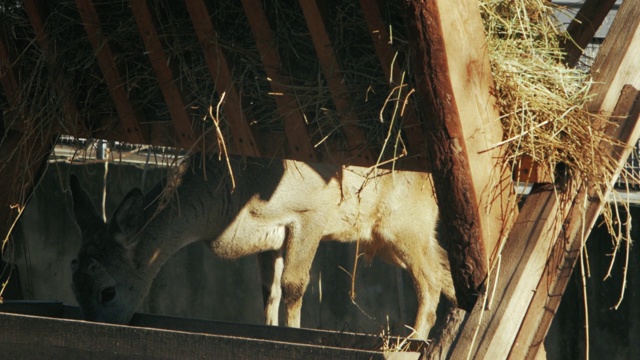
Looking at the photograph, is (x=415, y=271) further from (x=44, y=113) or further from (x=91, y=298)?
(x=44, y=113)

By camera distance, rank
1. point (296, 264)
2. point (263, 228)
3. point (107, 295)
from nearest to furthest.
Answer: point (107, 295)
point (263, 228)
point (296, 264)

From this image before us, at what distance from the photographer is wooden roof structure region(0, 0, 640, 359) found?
150 inches

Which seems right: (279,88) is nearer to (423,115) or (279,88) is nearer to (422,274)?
(423,115)

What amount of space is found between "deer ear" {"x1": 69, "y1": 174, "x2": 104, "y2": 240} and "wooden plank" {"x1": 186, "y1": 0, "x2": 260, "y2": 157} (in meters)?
2.90

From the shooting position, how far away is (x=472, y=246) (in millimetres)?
3939

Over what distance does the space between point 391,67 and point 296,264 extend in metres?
4.25

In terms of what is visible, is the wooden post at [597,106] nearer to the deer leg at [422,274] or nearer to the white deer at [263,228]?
the white deer at [263,228]

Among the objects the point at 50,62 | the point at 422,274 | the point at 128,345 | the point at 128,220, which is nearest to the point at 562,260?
the point at 128,345

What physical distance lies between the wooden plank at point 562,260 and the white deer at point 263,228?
7.56 feet

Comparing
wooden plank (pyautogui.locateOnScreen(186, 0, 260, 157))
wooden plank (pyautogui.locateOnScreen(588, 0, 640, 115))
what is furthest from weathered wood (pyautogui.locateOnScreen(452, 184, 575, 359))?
wooden plank (pyautogui.locateOnScreen(186, 0, 260, 157))

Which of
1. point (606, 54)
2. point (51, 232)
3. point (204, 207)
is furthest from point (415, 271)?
point (606, 54)

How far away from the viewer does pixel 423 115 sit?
3.82 meters

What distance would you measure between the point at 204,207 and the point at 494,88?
3.84 meters

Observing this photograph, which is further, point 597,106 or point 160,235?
point 160,235
